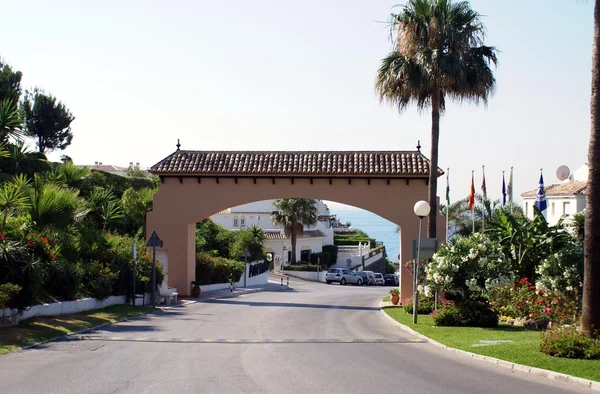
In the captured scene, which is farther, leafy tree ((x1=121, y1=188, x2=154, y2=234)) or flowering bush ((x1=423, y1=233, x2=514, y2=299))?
leafy tree ((x1=121, y1=188, x2=154, y2=234))

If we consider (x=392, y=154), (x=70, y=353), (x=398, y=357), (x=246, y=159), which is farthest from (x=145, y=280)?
(x=398, y=357)

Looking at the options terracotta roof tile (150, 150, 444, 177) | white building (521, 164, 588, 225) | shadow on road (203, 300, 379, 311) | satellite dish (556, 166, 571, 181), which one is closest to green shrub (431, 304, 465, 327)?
shadow on road (203, 300, 379, 311)

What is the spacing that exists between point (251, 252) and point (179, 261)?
24.3 m

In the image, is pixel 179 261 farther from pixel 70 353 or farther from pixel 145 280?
pixel 70 353

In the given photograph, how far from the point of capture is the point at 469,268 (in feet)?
68.0

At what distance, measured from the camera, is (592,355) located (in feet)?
42.5

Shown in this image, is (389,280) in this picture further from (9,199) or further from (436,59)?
(9,199)

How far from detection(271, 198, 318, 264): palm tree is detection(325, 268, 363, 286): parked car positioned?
262 inches

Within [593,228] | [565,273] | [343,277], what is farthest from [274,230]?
[593,228]

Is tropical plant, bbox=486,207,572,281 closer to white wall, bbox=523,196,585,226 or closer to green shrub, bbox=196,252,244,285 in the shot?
green shrub, bbox=196,252,244,285

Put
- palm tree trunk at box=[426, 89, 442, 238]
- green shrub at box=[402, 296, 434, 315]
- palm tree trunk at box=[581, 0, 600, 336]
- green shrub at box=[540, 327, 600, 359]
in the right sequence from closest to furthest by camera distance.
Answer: green shrub at box=[540, 327, 600, 359]
palm tree trunk at box=[581, 0, 600, 336]
green shrub at box=[402, 296, 434, 315]
palm tree trunk at box=[426, 89, 442, 238]

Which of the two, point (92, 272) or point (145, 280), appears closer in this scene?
point (92, 272)

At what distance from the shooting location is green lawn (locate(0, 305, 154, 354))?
16028 mm

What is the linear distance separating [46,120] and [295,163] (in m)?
30.2
